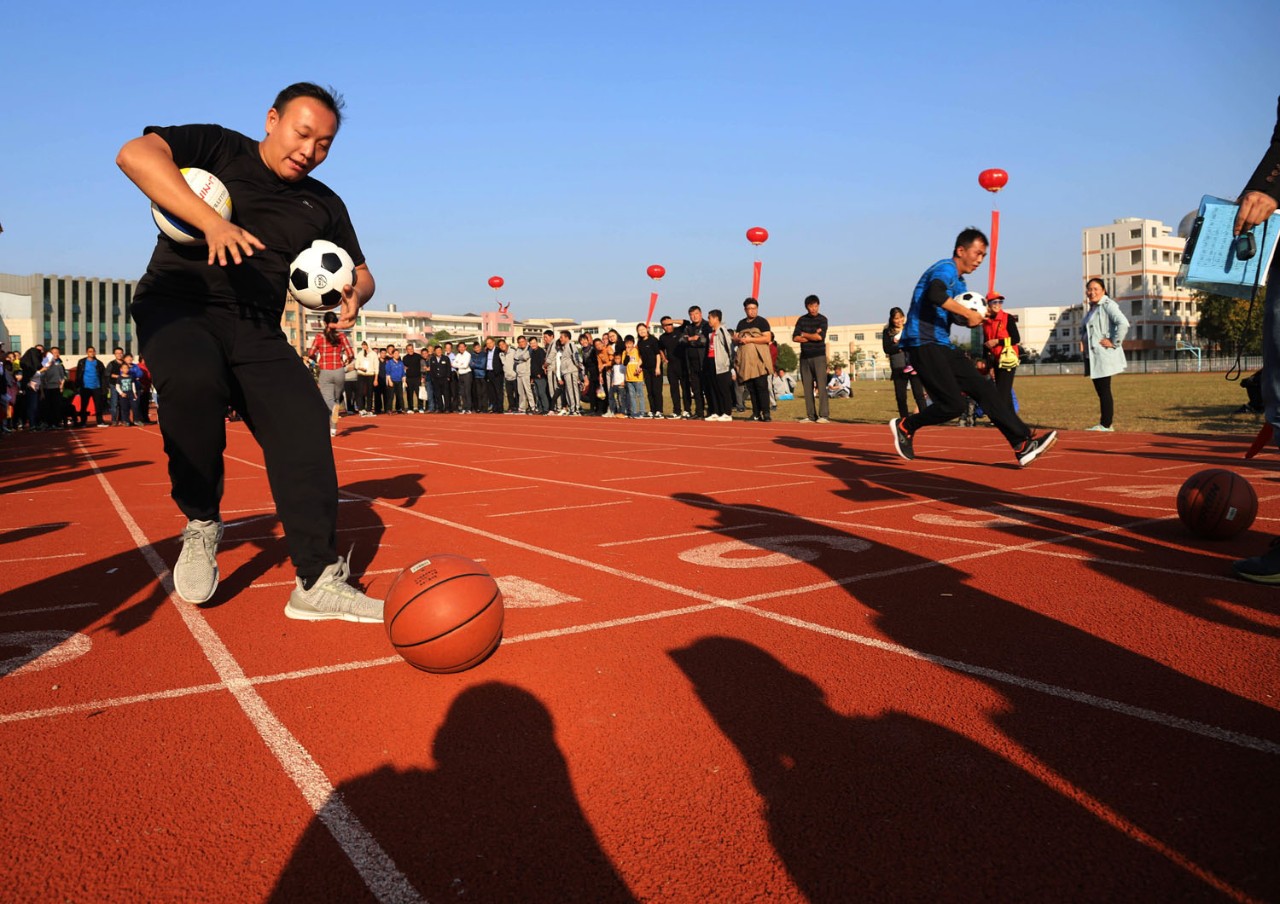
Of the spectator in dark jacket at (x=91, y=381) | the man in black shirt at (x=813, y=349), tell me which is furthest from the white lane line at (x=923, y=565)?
the spectator in dark jacket at (x=91, y=381)

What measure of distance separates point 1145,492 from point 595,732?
20.8 ft

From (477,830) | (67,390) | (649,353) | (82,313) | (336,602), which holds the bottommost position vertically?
(477,830)

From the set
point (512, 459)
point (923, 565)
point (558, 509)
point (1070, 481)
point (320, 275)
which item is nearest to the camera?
point (320, 275)

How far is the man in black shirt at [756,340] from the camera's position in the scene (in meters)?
18.6

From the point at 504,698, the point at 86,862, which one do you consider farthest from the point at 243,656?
the point at 86,862

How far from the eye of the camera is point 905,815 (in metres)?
2.33

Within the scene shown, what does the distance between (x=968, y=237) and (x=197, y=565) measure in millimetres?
7390

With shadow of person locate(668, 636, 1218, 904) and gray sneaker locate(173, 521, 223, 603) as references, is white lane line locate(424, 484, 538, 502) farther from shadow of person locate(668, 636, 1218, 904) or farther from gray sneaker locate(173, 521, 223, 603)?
shadow of person locate(668, 636, 1218, 904)

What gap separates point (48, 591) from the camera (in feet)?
16.4

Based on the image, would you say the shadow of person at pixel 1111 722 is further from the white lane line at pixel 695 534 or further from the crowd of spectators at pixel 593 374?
the crowd of spectators at pixel 593 374

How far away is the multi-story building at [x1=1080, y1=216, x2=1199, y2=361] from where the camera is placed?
119500 mm

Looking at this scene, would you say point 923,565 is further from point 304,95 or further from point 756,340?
point 756,340

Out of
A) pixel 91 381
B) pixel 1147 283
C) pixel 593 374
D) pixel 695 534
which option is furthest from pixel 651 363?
pixel 1147 283

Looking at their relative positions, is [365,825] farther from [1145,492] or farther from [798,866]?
[1145,492]
